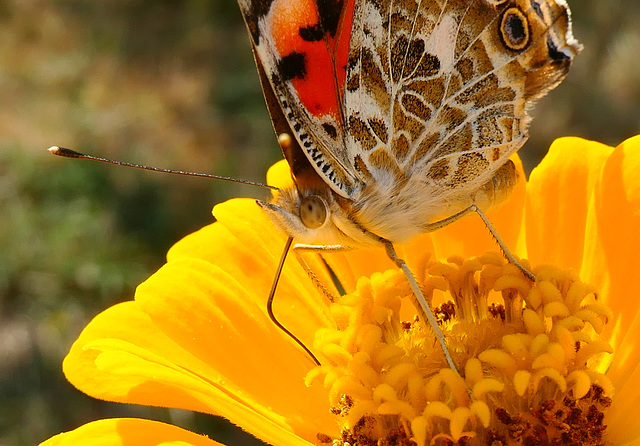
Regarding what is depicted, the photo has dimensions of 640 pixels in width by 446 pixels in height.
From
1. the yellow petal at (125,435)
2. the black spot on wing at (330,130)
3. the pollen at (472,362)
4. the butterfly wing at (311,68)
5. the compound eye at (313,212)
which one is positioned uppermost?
the butterfly wing at (311,68)

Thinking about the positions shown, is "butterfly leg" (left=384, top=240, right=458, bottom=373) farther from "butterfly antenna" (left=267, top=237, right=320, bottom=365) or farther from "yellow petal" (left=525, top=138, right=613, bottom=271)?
"yellow petal" (left=525, top=138, right=613, bottom=271)

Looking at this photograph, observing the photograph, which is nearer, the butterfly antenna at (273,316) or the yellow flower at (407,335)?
the yellow flower at (407,335)

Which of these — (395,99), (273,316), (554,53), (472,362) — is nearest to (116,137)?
(273,316)

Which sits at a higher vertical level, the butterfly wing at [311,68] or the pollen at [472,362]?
the butterfly wing at [311,68]

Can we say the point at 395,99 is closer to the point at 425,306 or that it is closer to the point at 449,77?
the point at 449,77

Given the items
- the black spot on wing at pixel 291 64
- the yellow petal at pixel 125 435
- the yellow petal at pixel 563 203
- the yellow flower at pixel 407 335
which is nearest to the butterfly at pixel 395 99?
the black spot on wing at pixel 291 64

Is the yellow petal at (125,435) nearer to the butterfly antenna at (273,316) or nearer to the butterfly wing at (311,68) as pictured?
the butterfly antenna at (273,316)
